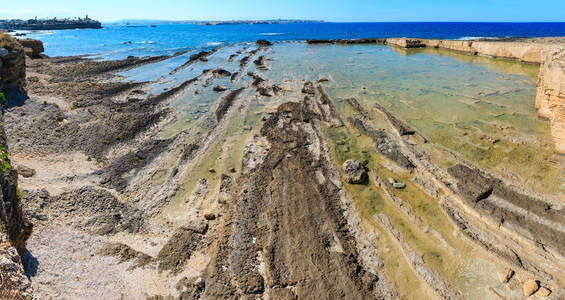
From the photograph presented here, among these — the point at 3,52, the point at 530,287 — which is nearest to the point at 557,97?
the point at 530,287

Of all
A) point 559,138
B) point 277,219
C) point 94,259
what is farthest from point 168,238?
point 559,138

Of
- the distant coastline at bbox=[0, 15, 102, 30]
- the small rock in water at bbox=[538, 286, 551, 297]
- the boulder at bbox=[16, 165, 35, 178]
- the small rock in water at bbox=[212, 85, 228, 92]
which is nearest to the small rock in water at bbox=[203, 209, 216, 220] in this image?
the boulder at bbox=[16, 165, 35, 178]

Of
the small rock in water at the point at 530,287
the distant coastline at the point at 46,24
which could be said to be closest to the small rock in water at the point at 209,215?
the small rock in water at the point at 530,287

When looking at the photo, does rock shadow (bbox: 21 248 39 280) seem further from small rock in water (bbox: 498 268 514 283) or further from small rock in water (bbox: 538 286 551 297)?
small rock in water (bbox: 538 286 551 297)

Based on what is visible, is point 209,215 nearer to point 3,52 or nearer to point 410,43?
point 3,52

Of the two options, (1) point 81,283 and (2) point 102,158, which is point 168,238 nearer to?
(1) point 81,283

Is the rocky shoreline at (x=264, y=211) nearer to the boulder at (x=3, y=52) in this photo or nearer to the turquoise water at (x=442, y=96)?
the turquoise water at (x=442, y=96)
